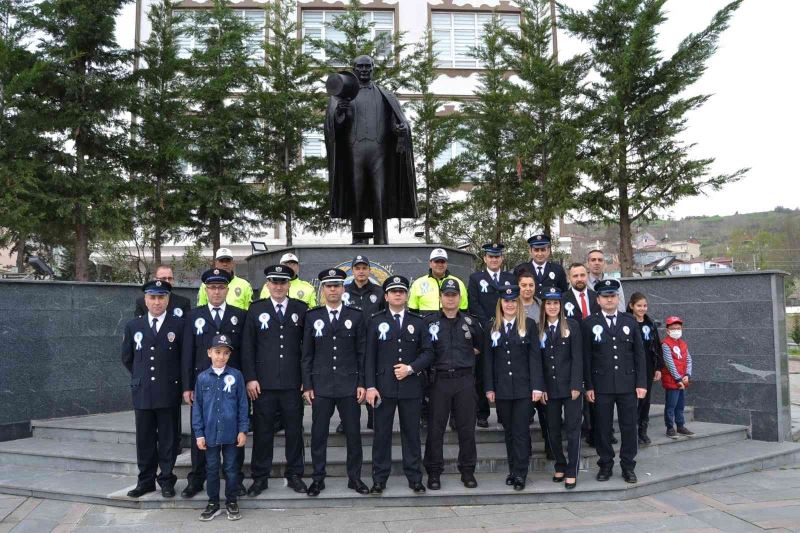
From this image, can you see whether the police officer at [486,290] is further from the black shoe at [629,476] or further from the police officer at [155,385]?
the police officer at [155,385]

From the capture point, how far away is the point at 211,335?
5.29 m

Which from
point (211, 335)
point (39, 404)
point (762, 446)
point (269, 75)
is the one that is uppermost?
point (269, 75)

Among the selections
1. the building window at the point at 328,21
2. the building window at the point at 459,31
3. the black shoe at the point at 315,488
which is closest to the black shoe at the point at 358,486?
the black shoe at the point at 315,488

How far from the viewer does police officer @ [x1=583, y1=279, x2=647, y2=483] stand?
5.47m

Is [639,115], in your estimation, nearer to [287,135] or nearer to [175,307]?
[287,135]

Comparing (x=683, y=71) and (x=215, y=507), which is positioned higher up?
(x=683, y=71)

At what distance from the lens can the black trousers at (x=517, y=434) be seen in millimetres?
5285

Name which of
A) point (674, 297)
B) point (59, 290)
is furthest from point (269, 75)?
point (674, 297)

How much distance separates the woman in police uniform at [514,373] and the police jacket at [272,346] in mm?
1807

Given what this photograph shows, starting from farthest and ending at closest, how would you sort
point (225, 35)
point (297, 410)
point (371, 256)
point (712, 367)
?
1. point (225, 35)
2. point (712, 367)
3. point (371, 256)
4. point (297, 410)

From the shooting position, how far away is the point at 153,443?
17.3 feet

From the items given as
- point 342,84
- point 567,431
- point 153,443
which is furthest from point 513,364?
point 342,84

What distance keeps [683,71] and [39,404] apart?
52.8 feet

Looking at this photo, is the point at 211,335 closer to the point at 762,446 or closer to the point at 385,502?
the point at 385,502
